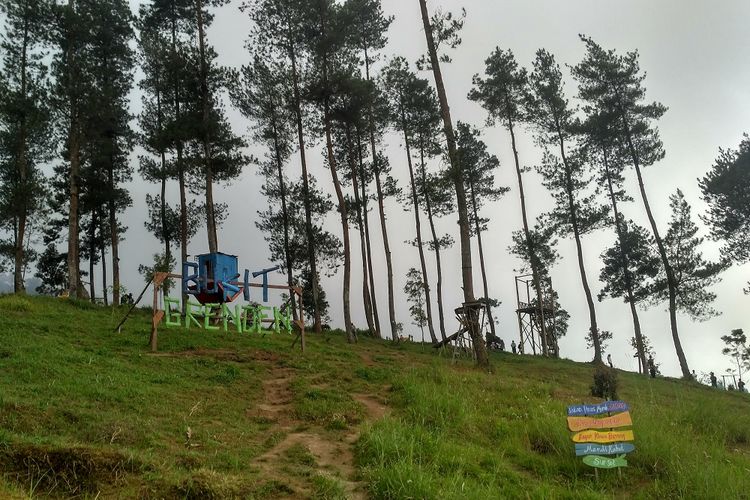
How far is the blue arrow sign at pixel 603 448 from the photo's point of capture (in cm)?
633

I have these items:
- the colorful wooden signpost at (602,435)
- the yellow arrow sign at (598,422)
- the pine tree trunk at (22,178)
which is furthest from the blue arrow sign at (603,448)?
the pine tree trunk at (22,178)

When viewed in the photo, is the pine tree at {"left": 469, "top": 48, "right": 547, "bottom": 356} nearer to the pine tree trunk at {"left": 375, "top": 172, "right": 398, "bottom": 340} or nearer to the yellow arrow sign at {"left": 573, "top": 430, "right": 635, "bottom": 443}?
the pine tree trunk at {"left": 375, "top": 172, "right": 398, "bottom": 340}

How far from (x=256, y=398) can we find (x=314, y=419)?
5.67 feet

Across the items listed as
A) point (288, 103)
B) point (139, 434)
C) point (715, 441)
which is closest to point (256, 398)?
point (139, 434)

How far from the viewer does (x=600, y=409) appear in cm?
680

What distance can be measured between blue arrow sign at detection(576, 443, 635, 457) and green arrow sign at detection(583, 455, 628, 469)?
9 centimetres

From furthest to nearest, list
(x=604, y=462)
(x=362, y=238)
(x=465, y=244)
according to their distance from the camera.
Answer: (x=362, y=238) → (x=465, y=244) → (x=604, y=462)

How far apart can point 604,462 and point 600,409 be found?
0.74m

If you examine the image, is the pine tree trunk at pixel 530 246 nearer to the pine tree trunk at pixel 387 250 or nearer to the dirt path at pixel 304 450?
the pine tree trunk at pixel 387 250

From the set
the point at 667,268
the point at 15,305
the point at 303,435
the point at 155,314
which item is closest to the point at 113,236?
the point at 15,305

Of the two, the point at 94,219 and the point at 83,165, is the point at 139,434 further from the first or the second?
the point at 94,219

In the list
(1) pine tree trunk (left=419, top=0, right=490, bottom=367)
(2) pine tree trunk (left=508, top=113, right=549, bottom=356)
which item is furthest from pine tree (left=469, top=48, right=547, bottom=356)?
(1) pine tree trunk (left=419, top=0, right=490, bottom=367)

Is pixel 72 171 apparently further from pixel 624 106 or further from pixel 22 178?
pixel 624 106

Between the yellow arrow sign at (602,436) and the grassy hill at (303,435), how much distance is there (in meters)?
0.47
